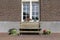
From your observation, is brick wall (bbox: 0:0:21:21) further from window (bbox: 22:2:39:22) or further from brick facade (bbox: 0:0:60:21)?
window (bbox: 22:2:39:22)

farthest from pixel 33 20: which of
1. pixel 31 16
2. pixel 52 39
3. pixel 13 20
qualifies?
pixel 52 39

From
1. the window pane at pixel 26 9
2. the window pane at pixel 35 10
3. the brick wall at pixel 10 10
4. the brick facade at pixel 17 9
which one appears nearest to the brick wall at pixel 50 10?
the brick facade at pixel 17 9

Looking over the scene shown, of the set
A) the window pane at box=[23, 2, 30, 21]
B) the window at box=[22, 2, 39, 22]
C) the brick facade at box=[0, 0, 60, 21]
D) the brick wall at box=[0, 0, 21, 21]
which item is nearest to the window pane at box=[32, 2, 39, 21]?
the window at box=[22, 2, 39, 22]

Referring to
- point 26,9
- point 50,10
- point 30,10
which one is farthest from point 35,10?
point 50,10

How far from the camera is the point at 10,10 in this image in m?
21.9

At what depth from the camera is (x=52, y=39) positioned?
1670 centimetres

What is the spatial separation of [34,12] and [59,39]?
636 cm

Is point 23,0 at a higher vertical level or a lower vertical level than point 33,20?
higher

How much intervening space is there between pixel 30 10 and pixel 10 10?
6.18ft

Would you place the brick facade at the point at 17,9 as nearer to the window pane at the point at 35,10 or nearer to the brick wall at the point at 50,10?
the brick wall at the point at 50,10

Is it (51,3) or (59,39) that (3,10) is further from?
(59,39)

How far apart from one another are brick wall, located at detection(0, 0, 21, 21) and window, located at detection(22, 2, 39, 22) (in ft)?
2.31

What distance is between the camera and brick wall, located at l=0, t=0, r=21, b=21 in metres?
21.9

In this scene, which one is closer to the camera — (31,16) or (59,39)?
(59,39)
